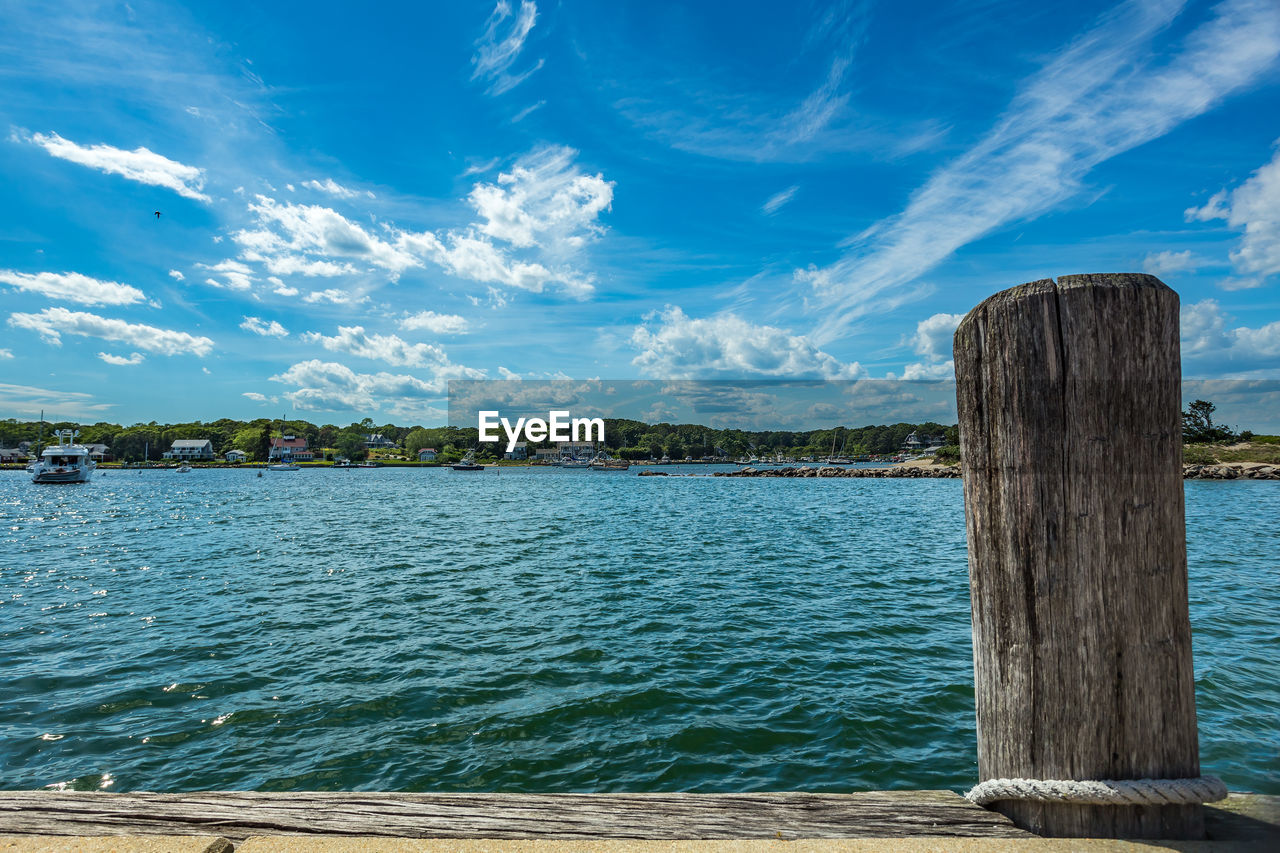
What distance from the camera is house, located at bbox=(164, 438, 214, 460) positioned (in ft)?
500

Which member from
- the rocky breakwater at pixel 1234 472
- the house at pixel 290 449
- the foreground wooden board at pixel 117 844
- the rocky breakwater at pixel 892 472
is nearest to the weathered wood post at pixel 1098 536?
the foreground wooden board at pixel 117 844

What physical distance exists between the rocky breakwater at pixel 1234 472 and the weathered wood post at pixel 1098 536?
6633 centimetres

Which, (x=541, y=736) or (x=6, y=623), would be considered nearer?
(x=541, y=736)

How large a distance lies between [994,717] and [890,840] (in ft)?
2.03

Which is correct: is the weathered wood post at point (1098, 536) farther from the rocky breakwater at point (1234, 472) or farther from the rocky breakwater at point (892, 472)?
the rocky breakwater at point (892, 472)

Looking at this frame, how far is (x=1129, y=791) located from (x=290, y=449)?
192743 millimetres

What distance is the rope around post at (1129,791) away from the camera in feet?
6.59

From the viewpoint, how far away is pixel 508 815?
238 centimetres

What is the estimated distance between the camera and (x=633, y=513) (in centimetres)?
3347

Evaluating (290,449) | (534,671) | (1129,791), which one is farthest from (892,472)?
(290,449)

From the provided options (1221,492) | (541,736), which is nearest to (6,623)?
(541,736)

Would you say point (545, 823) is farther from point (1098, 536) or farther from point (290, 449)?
point (290, 449)

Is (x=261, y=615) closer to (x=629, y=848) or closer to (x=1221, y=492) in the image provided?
(x=629, y=848)

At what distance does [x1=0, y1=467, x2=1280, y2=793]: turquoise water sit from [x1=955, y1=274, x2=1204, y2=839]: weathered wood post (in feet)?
10.7
